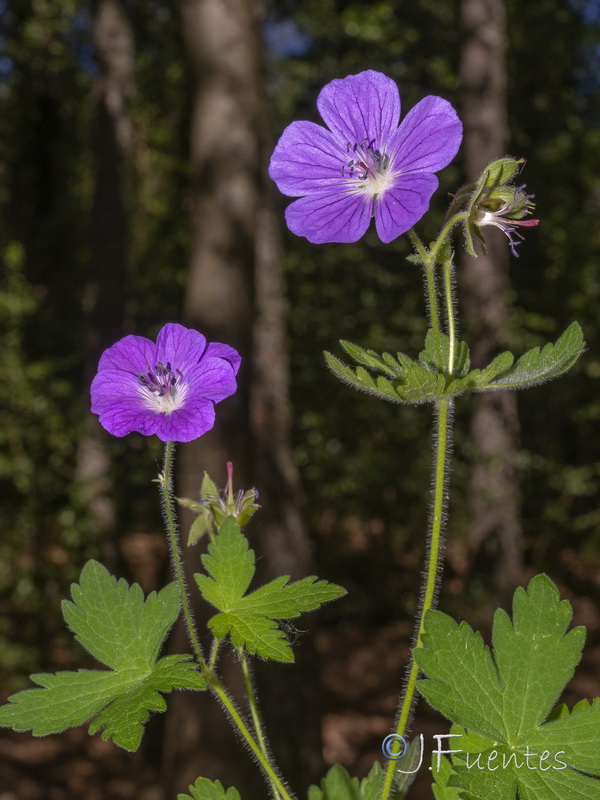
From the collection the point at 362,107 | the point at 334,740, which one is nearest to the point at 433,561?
the point at 362,107

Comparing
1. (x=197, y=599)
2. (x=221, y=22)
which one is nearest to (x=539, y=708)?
(x=197, y=599)

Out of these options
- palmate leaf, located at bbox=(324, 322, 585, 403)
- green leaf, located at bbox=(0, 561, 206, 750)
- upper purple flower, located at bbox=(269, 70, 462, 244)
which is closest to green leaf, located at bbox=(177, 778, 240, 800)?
green leaf, located at bbox=(0, 561, 206, 750)

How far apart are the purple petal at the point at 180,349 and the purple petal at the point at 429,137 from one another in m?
0.38

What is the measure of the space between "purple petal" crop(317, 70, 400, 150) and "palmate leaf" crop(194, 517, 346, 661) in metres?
0.58

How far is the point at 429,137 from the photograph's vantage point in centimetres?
113

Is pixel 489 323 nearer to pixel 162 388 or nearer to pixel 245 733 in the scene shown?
pixel 162 388

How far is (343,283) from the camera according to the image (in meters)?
8.38

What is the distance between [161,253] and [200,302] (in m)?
7.41

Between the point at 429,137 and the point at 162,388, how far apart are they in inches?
19.9

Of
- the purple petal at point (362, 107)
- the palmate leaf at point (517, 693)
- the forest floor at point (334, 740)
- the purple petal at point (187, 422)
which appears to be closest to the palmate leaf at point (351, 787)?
the palmate leaf at point (517, 693)

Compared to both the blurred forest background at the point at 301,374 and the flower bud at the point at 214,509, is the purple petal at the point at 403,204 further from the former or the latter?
the blurred forest background at the point at 301,374

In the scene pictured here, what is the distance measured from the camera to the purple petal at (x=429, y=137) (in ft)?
3.60

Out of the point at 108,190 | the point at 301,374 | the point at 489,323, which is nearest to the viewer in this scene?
the point at 489,323

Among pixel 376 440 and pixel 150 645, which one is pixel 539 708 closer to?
pixel 150 645
